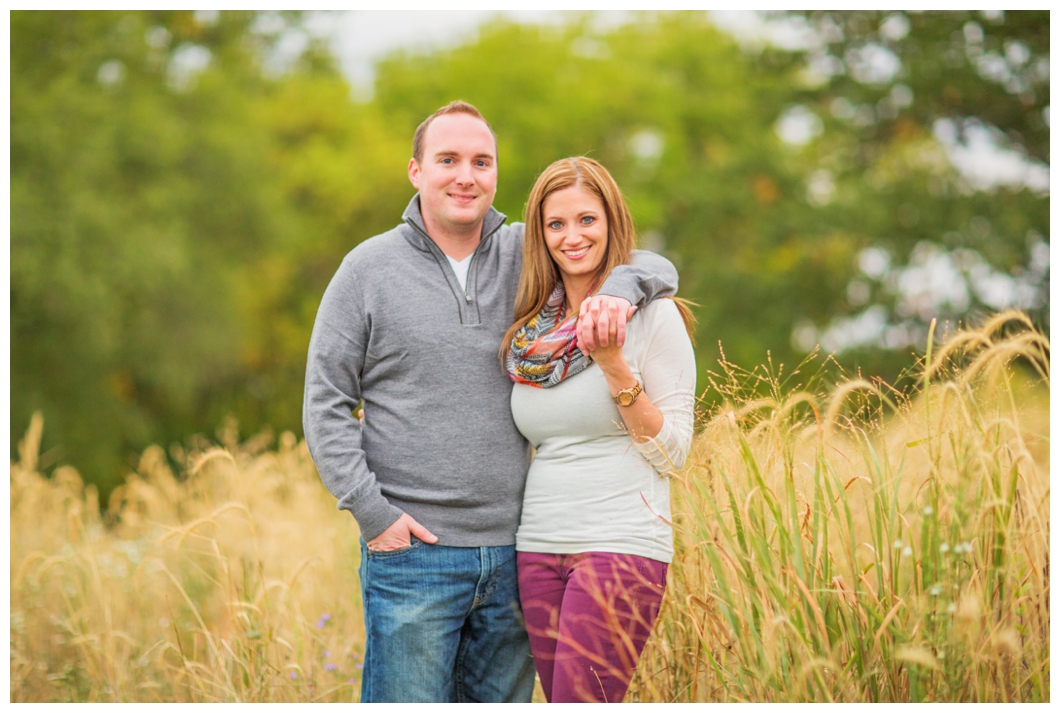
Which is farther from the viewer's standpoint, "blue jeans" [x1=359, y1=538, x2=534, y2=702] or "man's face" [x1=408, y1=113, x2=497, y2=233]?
"man's face" [x1=408, y1=113, x2=497, y2=233]

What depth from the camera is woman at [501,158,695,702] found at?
2533mm

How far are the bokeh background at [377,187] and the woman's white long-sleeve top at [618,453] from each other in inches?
302

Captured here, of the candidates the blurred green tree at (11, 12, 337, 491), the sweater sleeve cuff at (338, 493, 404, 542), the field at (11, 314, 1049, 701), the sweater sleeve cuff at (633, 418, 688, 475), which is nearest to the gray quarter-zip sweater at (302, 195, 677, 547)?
the sweater sleeve cuff at (338, 493, 404, 542)

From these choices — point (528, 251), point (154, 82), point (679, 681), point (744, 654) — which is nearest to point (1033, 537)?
point (744, 654)

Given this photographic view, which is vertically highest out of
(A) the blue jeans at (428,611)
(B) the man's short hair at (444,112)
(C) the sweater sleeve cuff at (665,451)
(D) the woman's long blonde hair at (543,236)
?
(B) the man's short hair at (444,112)

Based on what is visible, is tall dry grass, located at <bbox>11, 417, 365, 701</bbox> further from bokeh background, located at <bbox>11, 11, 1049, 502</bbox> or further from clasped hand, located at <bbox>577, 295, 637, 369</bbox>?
bokeh background, located at <bbox>11, 11, 1049, 502</bbox>

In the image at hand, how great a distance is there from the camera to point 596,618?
252 cm

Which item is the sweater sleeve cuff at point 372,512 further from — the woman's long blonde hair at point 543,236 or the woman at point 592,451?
the woman's long blonde hair at point 543,236

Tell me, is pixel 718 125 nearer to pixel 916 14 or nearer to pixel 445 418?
pixel 916 14

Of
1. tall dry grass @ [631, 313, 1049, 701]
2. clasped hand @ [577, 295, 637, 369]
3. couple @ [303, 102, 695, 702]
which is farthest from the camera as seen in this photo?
couple @ [303, 102, 695, 702]

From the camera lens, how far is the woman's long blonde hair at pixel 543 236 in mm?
2791

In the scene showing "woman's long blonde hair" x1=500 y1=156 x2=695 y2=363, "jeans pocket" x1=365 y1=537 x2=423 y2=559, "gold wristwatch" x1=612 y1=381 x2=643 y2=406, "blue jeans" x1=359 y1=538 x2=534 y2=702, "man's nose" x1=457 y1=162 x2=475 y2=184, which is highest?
"man's nose" x1=457 y1=162 x2=475 y2=184

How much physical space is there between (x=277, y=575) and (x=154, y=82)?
15.6 metres

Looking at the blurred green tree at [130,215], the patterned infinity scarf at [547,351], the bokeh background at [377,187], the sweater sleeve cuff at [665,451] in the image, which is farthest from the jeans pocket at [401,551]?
the blurred green tree at [130,215]
